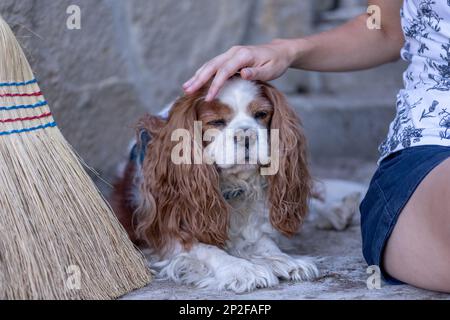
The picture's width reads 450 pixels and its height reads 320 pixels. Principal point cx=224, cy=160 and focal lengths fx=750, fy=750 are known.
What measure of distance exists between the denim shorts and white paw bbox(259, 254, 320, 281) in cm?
18

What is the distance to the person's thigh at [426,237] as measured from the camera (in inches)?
76.0

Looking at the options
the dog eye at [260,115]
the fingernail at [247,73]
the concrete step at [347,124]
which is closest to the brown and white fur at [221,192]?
the dog eye at [260,115]

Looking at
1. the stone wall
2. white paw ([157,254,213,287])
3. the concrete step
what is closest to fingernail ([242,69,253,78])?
white paw ([157,254,213,287])

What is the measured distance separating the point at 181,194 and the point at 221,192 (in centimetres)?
13

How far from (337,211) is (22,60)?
1.41 meters

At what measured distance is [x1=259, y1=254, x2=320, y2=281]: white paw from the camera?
7.26ft

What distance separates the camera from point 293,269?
7.30 ft

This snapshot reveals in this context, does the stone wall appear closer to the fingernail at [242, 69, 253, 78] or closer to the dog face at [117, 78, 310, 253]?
the dog face at [117, 78, 310, 253]

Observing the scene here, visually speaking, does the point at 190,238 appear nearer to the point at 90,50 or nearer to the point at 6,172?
the point at 6,172

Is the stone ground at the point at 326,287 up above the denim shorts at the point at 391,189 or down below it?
below

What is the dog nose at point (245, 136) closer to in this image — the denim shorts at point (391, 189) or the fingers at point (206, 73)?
the fingers at point (206, 73)

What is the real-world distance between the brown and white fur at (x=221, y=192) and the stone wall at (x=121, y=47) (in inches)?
26.9
